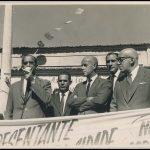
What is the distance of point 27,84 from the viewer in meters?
6.64

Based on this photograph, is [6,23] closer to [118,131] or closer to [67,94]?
[67,94]

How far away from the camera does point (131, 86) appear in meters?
6.32

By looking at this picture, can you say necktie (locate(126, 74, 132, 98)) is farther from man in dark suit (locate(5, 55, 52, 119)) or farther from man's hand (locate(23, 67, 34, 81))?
man's hand (locate(23, 67, 34, 81))

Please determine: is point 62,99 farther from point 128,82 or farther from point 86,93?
point 128,82

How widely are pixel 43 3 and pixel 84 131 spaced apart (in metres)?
3.17

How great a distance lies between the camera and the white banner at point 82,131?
19.2 ft

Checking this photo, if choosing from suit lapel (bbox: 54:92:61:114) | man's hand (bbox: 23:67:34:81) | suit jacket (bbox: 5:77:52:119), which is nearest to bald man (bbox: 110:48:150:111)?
suit lapel (bbox: 54:92:61:114)

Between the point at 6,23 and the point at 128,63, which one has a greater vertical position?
the point at 6,23

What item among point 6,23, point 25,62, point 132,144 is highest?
point 6,23

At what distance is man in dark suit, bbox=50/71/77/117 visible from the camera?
6578 mm

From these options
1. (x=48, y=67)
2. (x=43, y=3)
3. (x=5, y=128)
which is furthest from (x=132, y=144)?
(x=48, y=67)

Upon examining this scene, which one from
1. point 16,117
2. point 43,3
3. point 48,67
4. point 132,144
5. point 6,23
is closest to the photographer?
point 132,144

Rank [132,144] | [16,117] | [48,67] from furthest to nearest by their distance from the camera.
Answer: [48,67]
[16,117]
[132,144]

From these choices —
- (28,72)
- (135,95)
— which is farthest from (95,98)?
(28,72)
